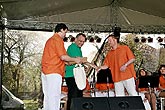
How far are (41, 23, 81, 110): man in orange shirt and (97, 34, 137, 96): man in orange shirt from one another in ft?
2.83

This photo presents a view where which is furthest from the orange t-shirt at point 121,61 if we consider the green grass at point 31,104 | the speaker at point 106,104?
the green grass at point 31,104

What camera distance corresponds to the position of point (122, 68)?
15.1 ft

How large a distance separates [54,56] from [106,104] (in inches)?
39.0

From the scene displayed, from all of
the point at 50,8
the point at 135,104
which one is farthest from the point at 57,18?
the point at 135,104

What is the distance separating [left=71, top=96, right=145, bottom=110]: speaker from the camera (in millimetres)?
3185

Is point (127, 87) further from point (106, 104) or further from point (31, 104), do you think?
point (31, 104)

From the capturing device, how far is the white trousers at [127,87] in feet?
15.2

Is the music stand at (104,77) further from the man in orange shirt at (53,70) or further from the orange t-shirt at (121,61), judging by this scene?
the man in orange shirt at (53,70)

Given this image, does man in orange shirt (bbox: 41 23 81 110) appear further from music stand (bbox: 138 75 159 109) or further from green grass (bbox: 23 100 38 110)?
green grass (bbox: 23 100 38 110)

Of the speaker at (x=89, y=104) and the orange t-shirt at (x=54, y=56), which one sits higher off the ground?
the orange t-shirt at (x=54, y=56)

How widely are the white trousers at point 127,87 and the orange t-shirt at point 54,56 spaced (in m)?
1.14

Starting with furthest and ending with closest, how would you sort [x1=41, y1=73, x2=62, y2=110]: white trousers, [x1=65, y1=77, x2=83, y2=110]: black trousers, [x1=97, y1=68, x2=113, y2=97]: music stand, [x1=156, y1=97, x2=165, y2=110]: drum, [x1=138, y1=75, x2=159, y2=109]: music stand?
[x1=156, y1=97, x2=165, y2=110]: drum < [x1=97, y1=68, x2=113, y2=97]: music stand < [x1=138, y1=75, x2=159, y2=109]: music stand < [x1=65, y1=77, x2=83, y2=110]: black trousers < [x1=41, y1=73, x2=62, y2=110]: white trousers

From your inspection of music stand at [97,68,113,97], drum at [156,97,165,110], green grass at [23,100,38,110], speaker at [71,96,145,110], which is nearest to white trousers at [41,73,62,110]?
speaker at [71,96,145,110]

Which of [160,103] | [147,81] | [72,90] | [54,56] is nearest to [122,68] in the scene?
[72,90]
